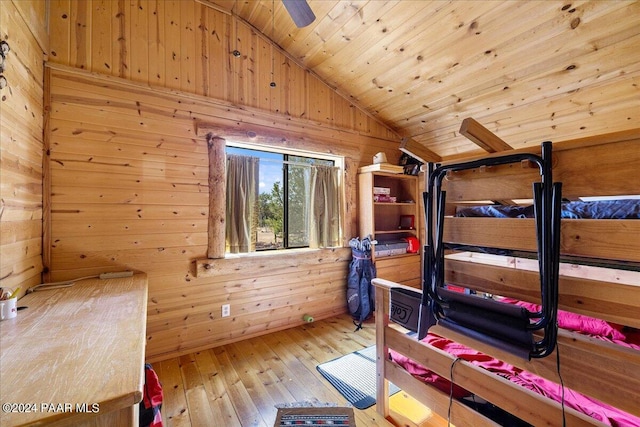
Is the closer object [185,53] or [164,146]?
[164,146]

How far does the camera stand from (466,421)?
1307mm

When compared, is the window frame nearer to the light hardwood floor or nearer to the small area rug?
the light hardwood floor

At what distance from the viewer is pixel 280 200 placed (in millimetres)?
3266

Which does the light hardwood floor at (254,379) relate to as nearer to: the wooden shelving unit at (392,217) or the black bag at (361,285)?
the black bag at (361,285)

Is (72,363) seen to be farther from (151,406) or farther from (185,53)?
(185,53)

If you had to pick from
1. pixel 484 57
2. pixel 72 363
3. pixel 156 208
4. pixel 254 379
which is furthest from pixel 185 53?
pixel 254 379

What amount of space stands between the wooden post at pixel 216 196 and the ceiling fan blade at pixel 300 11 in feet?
4.51

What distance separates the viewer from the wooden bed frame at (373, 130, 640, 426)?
2.67ft

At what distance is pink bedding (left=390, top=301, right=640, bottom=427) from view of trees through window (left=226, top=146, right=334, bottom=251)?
1867 millimetres

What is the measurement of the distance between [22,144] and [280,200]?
213cm

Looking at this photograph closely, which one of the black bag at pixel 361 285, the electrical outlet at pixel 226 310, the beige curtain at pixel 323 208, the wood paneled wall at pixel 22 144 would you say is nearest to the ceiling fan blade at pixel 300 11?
the wood paneled wall at pixel 22 144

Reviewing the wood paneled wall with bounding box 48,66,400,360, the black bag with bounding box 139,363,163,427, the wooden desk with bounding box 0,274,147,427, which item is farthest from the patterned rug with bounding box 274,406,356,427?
the wood paneled wall with bounding box 48,66,400,360

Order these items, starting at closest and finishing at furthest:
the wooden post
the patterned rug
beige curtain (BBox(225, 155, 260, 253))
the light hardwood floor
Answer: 1. the patterned rug
2. the light hardwood floor
3. the wooden post
4. beige curtain (BBox(225, 155, 260, 253))

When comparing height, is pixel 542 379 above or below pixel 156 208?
below
